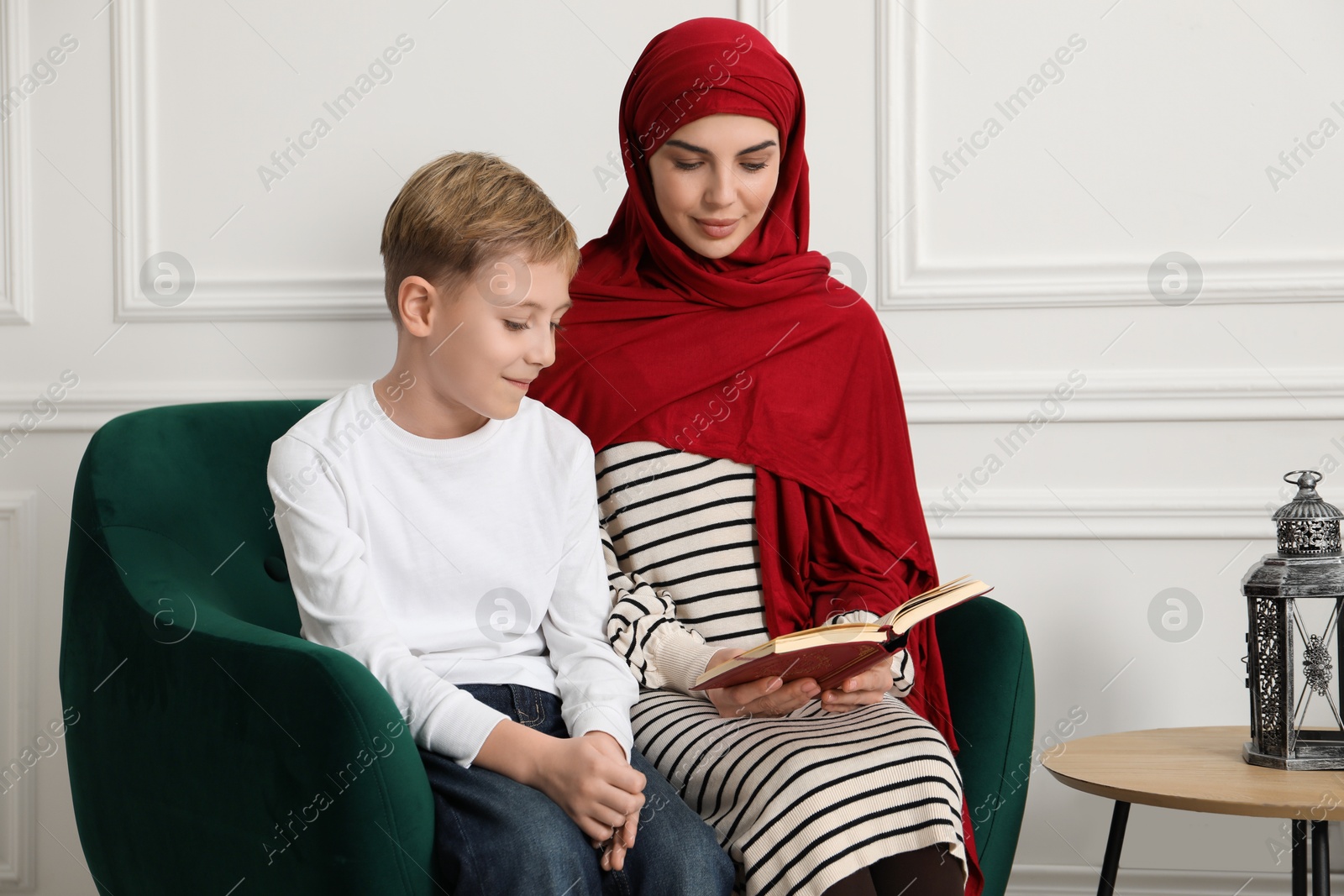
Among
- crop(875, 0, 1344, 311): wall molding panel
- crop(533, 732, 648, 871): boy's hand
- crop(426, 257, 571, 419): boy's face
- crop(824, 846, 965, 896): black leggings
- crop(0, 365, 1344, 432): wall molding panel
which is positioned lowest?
crop(824, 846, 965, 896): black leggings

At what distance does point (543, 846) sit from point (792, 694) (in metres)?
0.34

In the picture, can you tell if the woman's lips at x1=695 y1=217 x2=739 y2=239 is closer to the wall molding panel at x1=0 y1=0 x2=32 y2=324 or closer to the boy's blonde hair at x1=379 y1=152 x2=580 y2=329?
the boy's blonde hair at x1=379 y1=152 x2=580 y2=329

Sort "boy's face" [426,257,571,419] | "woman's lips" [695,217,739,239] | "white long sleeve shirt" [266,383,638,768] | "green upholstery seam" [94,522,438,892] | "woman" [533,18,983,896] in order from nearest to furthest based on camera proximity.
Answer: "green upholstery seam" [94,522,438,892]
"white long sleeve shirt" [266,383,638,768]
"boy's face" [426,257,571,419]
"woman" [533,18,983,896]
"woman's lips" [695,217,739,239]

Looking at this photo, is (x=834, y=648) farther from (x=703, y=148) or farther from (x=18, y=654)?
(x=18, y=654)

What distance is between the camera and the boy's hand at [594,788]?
1040 millimetres

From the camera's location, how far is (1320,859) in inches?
52.0

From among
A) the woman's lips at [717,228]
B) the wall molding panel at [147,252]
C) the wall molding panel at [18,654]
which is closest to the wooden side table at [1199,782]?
the woman's lips at [717,228]

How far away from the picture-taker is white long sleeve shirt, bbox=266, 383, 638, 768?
1142 mm

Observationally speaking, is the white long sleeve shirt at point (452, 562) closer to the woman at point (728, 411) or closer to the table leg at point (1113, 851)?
the woman at point (728, 411)

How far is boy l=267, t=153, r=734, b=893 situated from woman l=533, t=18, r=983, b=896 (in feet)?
0.36

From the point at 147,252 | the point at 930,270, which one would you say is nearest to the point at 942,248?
the point at 930,270

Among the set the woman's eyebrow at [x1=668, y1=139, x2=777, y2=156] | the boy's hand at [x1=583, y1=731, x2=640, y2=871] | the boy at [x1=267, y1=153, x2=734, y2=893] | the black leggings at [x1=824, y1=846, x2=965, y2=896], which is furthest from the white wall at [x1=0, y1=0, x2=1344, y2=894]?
the boy's hand at [x1=583, y1=731, x2=640, y2=871]

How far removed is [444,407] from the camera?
1298 mm

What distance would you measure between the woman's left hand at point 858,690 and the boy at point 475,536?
22 cm
